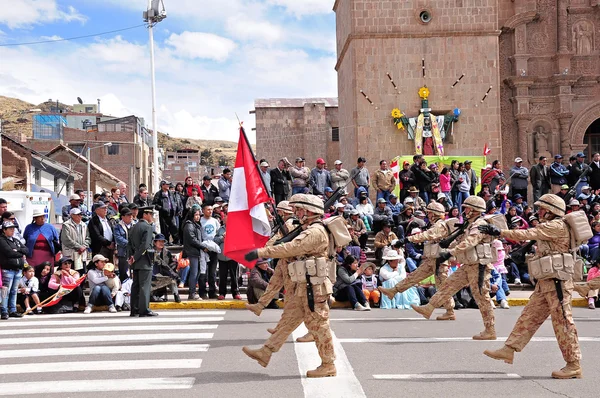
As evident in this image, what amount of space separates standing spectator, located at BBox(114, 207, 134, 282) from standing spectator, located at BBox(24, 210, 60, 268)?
1182mm

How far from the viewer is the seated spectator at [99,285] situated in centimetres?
1414

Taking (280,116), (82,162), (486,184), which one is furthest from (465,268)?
(82,162)

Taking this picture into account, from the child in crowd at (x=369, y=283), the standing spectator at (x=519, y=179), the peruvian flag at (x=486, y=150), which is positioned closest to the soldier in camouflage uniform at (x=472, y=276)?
the child in crowd at (x=369, y=283)

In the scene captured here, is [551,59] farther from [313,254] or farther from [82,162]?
[82,162]

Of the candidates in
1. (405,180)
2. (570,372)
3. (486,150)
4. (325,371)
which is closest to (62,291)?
(325,371)

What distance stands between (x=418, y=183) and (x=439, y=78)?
888 cm

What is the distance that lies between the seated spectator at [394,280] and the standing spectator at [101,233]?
17.6ft

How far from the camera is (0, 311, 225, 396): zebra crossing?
315 inches

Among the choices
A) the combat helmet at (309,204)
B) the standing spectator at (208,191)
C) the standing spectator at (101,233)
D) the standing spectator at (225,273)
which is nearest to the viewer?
the combat helmet at (309,204)

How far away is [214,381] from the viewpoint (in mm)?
8047

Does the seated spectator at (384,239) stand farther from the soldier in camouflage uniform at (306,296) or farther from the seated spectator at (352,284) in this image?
the soldier in camouflage uniform at (306,296)

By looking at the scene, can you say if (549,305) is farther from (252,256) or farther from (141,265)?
(141,265)

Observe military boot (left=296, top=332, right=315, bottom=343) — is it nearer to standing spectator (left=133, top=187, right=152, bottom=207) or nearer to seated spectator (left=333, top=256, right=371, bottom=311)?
seated spectator (left=333, top=256, right=371, bottom=311)

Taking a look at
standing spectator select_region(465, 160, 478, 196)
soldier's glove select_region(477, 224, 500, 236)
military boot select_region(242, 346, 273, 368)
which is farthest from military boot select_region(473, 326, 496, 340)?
A: standing spectator select_region(465, 160, 478, 196)
